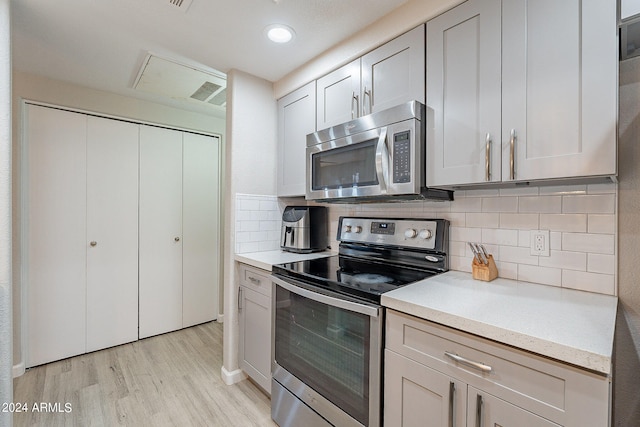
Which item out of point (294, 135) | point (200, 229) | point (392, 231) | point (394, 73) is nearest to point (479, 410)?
point (392, 231)

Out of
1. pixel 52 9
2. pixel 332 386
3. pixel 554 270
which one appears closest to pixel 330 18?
pixel 52 9

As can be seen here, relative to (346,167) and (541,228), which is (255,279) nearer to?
(346,167)

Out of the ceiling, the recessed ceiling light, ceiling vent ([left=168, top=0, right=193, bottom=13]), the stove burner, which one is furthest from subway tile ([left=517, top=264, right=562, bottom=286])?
ceiling vent ([left=168, top=0, right=193, bottom=13])

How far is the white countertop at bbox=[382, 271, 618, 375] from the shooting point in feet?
2.50

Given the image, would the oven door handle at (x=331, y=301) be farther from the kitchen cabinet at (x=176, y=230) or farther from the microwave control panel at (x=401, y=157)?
the kitchen cabinet at (x=176, y=230)

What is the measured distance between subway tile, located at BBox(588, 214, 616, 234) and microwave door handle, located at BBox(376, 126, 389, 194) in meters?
0.85

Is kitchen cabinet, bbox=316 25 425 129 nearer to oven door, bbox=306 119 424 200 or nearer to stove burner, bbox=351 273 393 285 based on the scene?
oven door, bbox=306 119 424 200

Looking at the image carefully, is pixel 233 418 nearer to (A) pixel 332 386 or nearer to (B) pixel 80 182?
(A) pixel 332 386

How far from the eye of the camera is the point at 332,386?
55.4 inches

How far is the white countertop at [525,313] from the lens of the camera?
0.76m

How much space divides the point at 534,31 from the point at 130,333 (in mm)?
3579

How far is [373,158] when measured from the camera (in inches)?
63.1

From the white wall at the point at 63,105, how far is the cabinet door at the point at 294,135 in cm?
133

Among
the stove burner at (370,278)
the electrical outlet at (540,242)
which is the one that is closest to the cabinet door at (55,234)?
the stove burner at (370,278)
